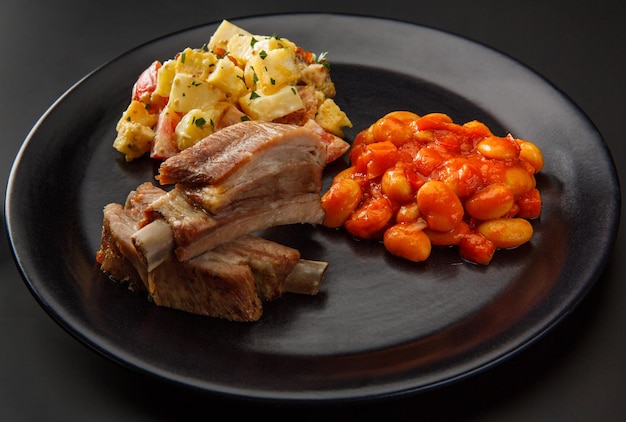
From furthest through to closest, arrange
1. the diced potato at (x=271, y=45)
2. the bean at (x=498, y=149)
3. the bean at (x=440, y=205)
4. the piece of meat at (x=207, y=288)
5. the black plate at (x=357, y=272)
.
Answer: the diced potato at (x=271, y=45), the bean at (x=498, y=149), the bean at (x=440, y=205), the piece of meat at (x=207, y=288), the black plate at (x=357, y=272)

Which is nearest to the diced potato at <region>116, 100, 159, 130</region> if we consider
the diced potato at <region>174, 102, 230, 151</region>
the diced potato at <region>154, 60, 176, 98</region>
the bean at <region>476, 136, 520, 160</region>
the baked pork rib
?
the diced potato at <region>154, 60, 176, 98</region>

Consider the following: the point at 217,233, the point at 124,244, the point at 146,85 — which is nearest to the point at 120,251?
the point at 124,244

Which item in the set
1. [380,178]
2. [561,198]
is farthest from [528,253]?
[380,178]

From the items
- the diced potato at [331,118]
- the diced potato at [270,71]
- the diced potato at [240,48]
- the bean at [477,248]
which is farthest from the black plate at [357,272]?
the diced potato at [240,48]

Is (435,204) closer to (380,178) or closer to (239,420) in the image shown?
(380,178)

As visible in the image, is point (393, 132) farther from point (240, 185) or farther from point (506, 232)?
point (240, 185)

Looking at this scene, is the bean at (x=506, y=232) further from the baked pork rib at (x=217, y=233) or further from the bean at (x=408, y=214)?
the baked pork rib at (x=217, y=233)
